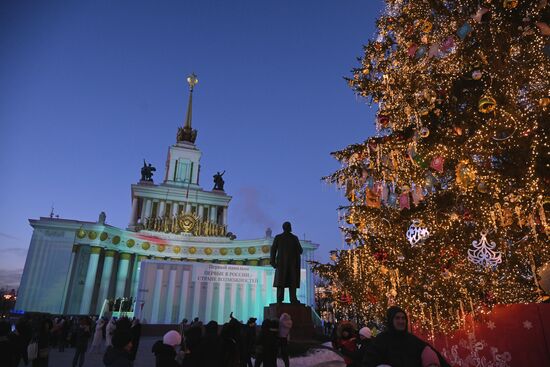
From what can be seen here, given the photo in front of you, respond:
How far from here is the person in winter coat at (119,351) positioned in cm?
375

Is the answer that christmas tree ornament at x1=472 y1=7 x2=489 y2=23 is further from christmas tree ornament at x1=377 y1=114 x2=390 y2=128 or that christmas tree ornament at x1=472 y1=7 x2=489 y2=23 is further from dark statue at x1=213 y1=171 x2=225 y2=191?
dark statue at x1=213 y1=171 x2=225 y2=191

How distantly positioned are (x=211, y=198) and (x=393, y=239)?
1920 inches

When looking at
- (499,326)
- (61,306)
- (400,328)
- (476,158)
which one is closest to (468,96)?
(476,158)

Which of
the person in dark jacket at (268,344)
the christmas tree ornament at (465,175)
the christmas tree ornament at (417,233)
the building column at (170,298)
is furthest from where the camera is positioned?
the building column at (170,298)

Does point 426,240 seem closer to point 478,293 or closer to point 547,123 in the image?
point 478,293

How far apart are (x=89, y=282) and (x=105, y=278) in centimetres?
201

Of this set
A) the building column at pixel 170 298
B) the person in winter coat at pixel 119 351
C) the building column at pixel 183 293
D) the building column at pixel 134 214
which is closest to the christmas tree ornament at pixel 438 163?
the person in winter coat at pixel 119 351

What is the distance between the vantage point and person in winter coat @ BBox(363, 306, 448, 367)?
113 inches

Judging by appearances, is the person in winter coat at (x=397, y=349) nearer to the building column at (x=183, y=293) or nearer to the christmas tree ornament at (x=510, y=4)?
the christmas tree ornament at (x=510, y=4)

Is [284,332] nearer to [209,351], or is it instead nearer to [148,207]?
[209,351]

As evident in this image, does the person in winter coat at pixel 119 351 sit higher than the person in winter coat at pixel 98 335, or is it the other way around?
the person in winter coat at pixel 119 351

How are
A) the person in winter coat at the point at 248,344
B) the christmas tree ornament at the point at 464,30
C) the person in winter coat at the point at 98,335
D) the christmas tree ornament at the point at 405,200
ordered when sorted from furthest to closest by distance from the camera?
the person in winter coat at the point at 98,335
the christmas tree ornament at the point at 405,200
the person in winter coat at the point at 248,344
the christmas tree ornament at the point at 464,30

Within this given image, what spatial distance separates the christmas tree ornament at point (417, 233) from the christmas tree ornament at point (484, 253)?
1.01m

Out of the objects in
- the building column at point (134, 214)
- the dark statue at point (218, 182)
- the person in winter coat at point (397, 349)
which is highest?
the dark statue at point (218, 182)
